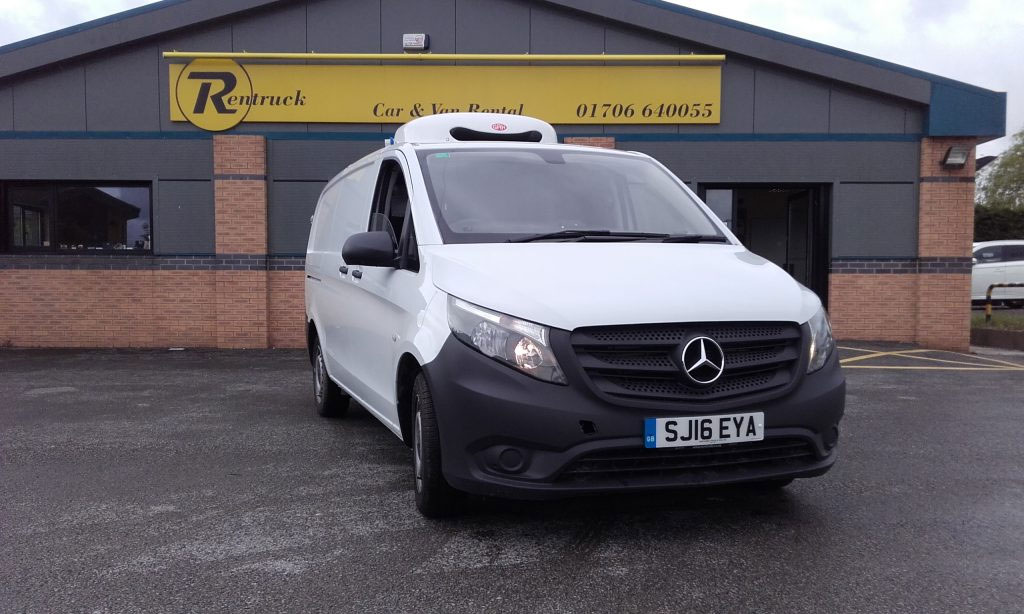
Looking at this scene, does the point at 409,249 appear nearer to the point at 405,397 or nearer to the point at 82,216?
the point at 405,397

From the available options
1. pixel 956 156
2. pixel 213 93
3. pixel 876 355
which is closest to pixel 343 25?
pixel 213 93

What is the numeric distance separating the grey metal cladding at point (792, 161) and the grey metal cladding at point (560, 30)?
6.22 feet

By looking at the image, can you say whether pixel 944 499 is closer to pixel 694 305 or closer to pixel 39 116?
pixel 694 305

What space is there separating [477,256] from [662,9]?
10313 mm

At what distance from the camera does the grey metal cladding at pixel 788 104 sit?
13.1 meters

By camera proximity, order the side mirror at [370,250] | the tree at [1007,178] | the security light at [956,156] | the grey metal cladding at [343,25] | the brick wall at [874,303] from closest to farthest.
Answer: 1. the side mirror at [370,250]
2. the security light at [956,156]
3. the grey metal cladding at [343,25]
4. the brick wall at [874,303]
5. the tree at [1007,178]

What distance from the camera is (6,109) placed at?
12930mm

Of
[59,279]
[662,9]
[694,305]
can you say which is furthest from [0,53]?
[694,305]

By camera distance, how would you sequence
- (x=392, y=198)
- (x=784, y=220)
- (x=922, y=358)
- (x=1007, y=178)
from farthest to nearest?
(x=1007, y=178)
(x=784, y=220)
(x=922, y=358)
(x=392, y=198)

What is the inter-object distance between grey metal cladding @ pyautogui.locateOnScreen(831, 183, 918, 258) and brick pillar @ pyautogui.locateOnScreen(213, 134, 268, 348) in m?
8.99

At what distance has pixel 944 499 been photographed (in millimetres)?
4348

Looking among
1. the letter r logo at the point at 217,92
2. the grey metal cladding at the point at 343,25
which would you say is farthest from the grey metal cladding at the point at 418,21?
the letter r logo at the point at 217,92

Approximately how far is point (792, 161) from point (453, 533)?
10975 mm

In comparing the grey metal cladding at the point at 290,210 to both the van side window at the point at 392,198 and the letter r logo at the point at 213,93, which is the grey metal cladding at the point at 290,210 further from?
the van side window at the point at 392,198
